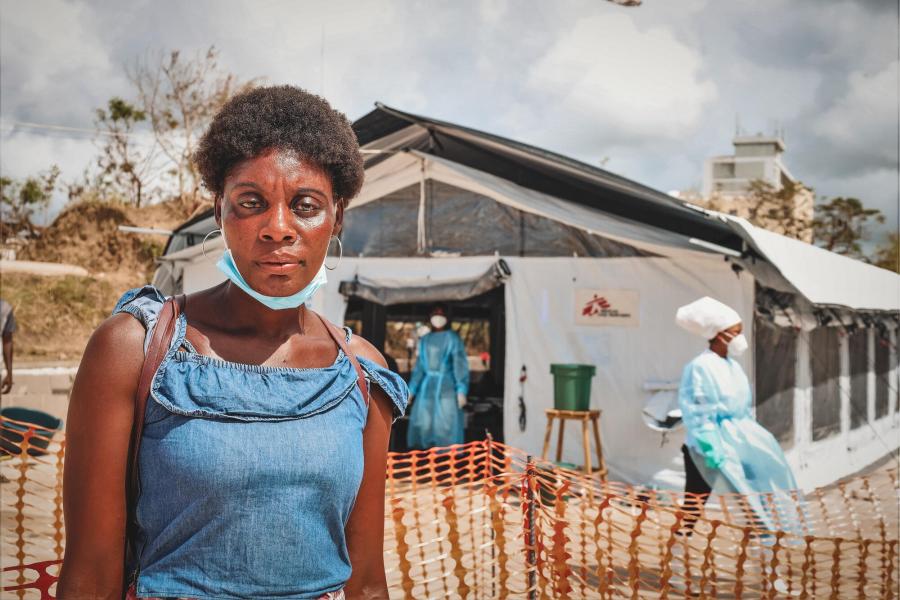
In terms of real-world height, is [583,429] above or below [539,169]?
below

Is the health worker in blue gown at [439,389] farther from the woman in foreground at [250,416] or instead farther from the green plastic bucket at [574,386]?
the woman in foreground at [250,416]

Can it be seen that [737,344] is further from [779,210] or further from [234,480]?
[779,210]

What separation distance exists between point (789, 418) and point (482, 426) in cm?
348

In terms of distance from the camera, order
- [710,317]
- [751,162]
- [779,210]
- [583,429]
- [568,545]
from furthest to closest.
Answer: [751,162]
[779,210]
[583,429]
[710,317]
[568,545]

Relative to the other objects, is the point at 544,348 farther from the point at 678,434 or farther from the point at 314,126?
the point at 314,126

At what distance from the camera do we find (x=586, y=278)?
7832 millimetres

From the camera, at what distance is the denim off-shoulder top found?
48.3 inches

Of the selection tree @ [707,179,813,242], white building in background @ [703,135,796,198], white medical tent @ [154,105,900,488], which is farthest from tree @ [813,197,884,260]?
white building in background @ [703,135,796,198]

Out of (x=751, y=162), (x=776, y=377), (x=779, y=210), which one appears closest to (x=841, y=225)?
(x=779, y=210)

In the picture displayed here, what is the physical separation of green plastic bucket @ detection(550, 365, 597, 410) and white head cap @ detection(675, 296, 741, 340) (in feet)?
6.07

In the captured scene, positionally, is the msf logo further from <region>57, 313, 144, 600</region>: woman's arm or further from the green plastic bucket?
<region>57, 313, 144, 600</region>: woman's arm

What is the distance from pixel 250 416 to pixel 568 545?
4.27 m

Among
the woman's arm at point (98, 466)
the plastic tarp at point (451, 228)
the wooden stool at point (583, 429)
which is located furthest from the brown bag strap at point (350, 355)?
the plastic tarp at point (451, 228)

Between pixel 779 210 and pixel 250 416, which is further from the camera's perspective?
pixel 779 210
